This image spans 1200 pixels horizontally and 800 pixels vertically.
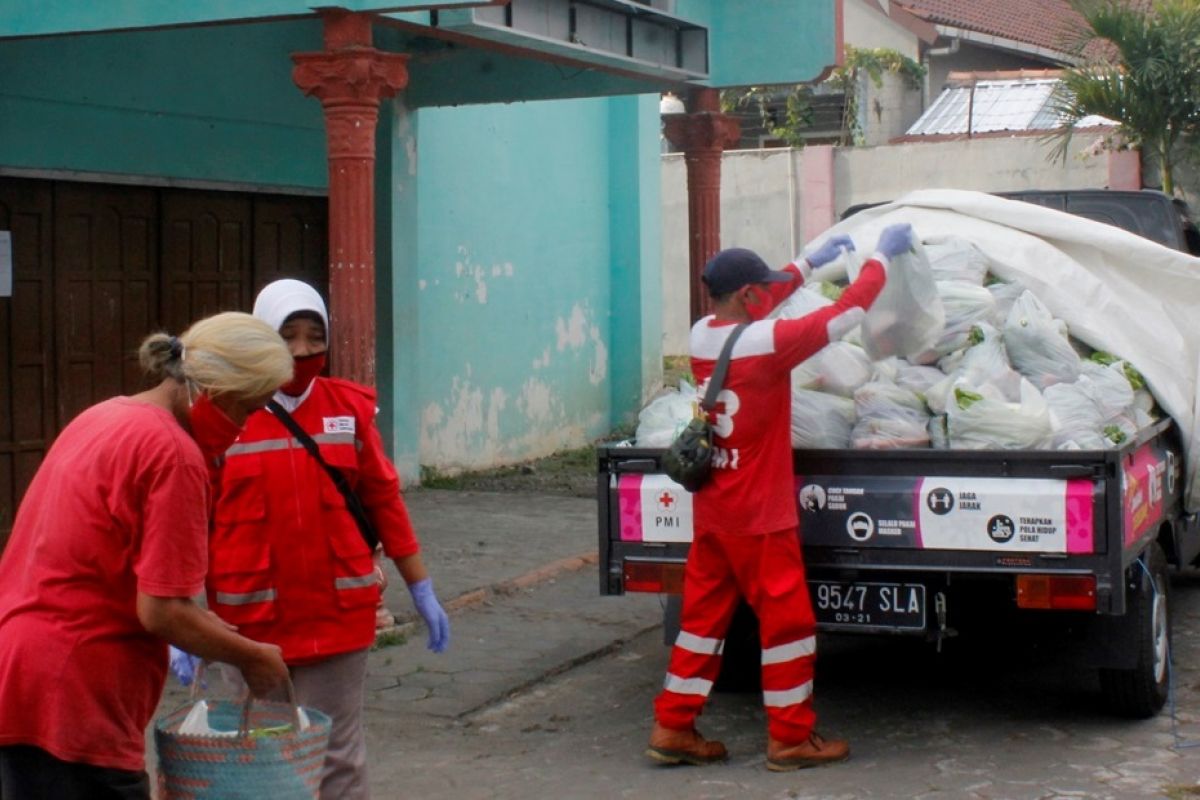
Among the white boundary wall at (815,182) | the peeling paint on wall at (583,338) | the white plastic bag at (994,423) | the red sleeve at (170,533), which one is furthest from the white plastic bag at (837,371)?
the white boundary wall at (815,182)

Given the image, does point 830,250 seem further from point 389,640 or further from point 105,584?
point 105,584

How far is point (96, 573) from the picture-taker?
3.41 m

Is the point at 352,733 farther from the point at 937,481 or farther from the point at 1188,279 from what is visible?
the point at 1188,279

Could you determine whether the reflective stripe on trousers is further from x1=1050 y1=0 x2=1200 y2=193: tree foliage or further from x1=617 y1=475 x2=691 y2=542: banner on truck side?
x1=1050 y1=0 x2=1200 y2=193: tree foliage

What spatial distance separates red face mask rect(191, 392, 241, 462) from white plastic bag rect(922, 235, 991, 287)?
4.22m

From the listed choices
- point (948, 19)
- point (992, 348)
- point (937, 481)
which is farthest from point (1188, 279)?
point (948, 19)

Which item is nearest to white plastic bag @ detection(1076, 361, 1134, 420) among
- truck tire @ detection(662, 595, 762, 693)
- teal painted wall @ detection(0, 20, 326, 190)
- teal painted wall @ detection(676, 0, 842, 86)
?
truck tire @ detection(662, 595, 762, 693)

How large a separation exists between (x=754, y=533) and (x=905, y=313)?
1.19 m

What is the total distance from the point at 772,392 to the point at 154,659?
2.97 metres

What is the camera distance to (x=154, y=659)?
139 inches

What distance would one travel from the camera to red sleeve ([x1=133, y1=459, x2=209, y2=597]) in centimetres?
335

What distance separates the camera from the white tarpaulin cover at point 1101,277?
7.22 m

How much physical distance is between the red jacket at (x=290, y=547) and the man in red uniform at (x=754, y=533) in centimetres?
184

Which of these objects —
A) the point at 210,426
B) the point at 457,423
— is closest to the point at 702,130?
the point at 457,423
